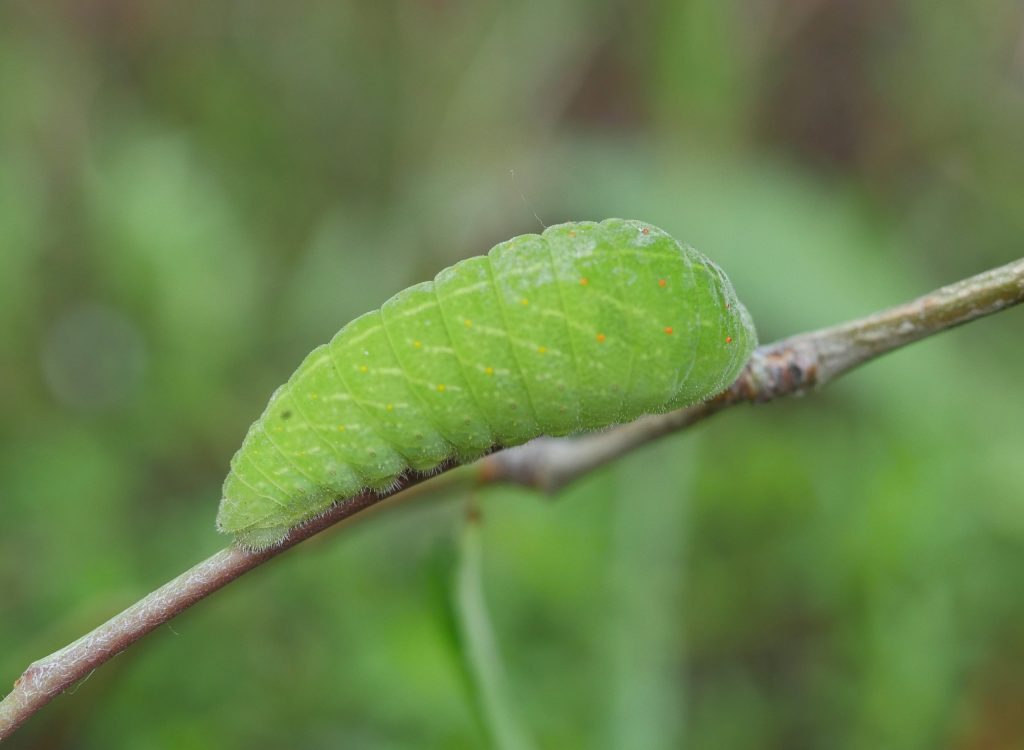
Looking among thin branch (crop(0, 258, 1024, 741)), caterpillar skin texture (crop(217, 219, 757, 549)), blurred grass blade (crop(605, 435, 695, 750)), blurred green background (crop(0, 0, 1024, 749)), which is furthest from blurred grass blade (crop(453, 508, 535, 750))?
blurred grass blade (crop(605, 435, 695, 750))

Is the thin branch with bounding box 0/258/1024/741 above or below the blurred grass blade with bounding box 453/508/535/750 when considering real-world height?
above

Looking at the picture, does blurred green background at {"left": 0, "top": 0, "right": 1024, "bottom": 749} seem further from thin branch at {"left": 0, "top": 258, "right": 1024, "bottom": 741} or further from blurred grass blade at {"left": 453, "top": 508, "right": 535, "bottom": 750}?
thin branch at {"left": 0, "top": 258, "right": 1024, "bottom": 741}

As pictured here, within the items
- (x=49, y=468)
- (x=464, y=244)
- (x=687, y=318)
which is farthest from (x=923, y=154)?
(x=49, y=468)

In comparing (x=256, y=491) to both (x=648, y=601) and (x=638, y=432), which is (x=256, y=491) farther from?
(x=648, y=601)

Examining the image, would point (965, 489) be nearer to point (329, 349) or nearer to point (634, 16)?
point (329, 349)

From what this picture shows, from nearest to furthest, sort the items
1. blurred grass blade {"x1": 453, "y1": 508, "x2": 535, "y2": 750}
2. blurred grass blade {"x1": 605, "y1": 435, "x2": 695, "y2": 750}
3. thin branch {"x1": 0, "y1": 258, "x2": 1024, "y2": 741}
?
1. thin branch {"x1": 0, "y1": 258, "x2": 1024, "y2": 741}
2. blurred grass blade {"x1": 453, "y1": 508, "x2": 535, "y2": 750}
3. blurred grass blade {"x1": 605, "y1": 435, "x2": 695, "y2": 750}

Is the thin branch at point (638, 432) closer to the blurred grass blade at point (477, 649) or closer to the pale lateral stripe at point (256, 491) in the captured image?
the pale lateral stripe at point (256, 491)
